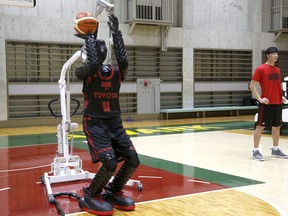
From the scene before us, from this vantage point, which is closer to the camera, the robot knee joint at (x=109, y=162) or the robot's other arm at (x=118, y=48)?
the robot knee joint at (x=109, y=162)

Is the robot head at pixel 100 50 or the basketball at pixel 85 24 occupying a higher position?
the basketball at pixel 85 24

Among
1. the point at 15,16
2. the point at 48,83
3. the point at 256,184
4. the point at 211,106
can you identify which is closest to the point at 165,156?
the point at 256,184

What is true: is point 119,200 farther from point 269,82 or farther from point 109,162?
point 269,82

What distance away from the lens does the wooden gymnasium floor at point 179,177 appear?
3.70 meters

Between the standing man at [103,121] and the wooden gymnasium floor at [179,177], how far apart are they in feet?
0.66

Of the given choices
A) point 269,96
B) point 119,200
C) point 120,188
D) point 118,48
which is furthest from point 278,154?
point 118,48

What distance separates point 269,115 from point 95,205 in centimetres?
356

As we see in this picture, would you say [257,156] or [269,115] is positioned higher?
[269,115]

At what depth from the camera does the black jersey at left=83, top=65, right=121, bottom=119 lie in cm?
360

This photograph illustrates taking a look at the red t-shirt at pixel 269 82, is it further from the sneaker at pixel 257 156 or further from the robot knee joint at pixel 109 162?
the robot knee joint at pixel 109 162

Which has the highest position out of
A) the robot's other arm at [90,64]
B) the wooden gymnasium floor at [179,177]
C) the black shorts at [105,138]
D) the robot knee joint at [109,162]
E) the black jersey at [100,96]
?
the robot's other arm at [90,64]

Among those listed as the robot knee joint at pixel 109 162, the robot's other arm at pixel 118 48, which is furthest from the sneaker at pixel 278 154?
the robot knee joint at pixel 109 162

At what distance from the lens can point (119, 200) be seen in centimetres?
368

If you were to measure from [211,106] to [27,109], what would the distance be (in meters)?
6.91
